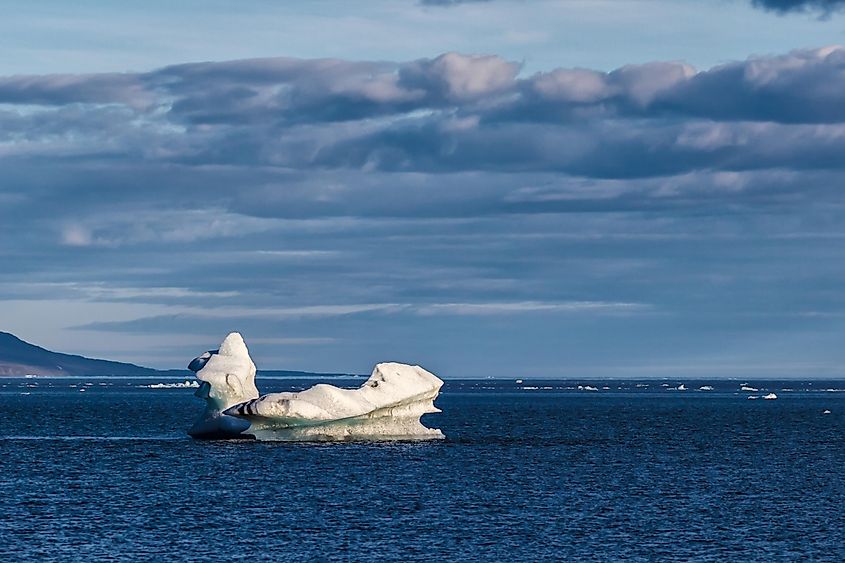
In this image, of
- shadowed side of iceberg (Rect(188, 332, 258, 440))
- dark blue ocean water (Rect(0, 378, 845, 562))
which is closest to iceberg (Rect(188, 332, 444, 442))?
shadowed side of iceberg (Rect(188, 332, 258, 440))

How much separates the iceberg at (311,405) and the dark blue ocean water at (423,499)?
4.20ft

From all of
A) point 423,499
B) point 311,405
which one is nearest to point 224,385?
point 311,405

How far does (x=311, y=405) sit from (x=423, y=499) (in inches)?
807

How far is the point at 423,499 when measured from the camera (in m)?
56.9

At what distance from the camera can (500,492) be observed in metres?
60.0

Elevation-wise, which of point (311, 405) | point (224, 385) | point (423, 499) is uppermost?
point (224, 385)

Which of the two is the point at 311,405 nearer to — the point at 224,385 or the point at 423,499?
the point at 224,385

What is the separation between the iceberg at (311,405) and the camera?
76.8 metres

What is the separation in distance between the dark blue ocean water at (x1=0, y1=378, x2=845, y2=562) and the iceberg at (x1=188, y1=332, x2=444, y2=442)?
128 centimetres

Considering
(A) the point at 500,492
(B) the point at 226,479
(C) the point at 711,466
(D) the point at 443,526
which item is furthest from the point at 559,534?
(C) the point at 711,466

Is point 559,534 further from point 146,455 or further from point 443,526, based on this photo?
point 146,455

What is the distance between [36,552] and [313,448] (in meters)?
39.6

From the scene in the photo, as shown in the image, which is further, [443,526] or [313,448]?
[313,448]

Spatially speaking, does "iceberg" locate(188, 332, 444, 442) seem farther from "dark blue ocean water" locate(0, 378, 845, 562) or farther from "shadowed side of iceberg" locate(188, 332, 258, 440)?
→ "dark blue ocean water" locate(0, 378, 845, 562)
